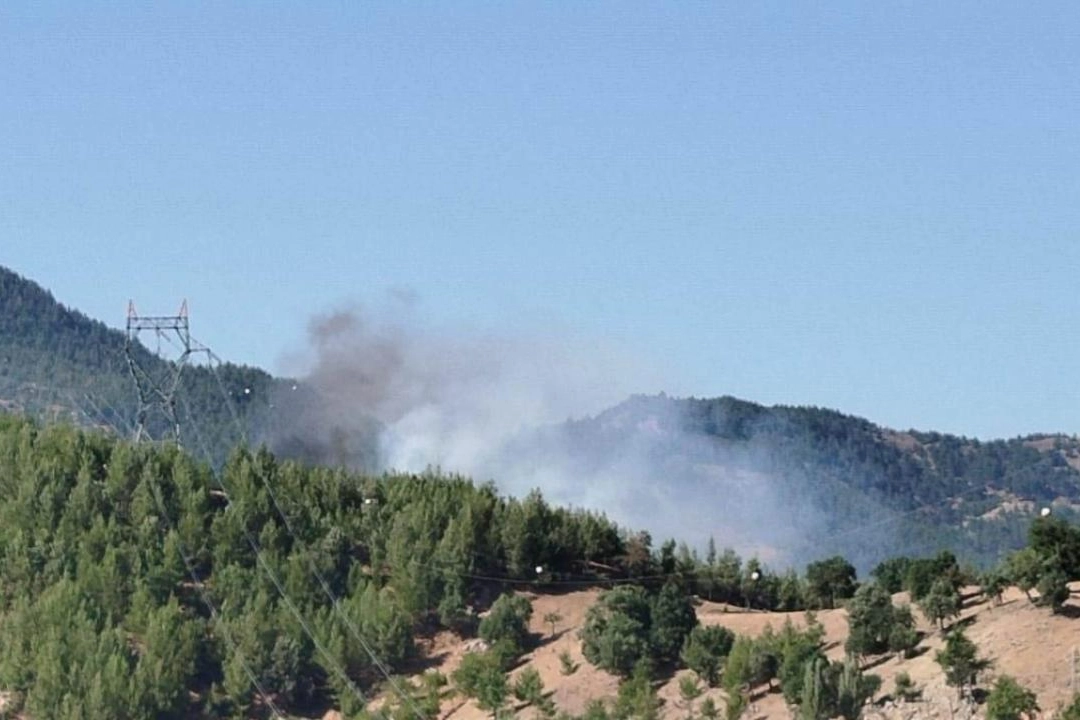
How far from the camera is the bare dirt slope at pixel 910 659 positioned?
312 feet

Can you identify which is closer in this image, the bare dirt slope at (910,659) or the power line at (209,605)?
the bare dirt slope at (910,659)

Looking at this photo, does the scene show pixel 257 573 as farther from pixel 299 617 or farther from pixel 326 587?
pixel 299 617

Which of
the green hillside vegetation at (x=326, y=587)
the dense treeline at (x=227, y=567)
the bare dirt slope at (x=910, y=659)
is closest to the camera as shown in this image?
the bare dirt slope at (x=910, y=659)

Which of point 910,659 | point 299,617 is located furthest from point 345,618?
point 910,659

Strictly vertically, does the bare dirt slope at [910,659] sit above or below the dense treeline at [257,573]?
below

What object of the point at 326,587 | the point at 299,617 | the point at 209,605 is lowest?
the point at 299,617

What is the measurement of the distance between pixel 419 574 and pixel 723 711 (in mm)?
23882

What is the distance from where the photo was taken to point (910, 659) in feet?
331

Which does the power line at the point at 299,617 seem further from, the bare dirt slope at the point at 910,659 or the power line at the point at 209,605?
the bare dirt slope at the point at 910,659

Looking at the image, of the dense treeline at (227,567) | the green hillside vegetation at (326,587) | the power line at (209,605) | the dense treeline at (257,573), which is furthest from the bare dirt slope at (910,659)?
the power line at (209,605)

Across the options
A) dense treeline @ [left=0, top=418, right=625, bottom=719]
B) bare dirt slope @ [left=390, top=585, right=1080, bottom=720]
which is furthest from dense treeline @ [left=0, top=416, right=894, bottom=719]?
bare dirt slope @ [left=390, top=585, right=1080, bottom=720]


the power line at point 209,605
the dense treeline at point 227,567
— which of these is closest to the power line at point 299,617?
the dense treeline at point 227,567

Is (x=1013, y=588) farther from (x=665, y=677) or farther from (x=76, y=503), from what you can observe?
(x=76, y=503)

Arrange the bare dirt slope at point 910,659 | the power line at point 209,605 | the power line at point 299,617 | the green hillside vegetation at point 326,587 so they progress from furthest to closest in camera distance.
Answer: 1. the power line at point 299,617
2. the power line at point 209,605
3. the green hillside vegetation at point 326,587
4. the bare dirt slope at point 910,659
